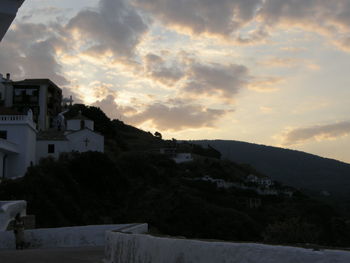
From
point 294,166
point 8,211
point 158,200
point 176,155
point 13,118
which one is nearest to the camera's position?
point 8,211

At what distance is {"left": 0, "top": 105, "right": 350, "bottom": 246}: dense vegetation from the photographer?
3928 centimetres

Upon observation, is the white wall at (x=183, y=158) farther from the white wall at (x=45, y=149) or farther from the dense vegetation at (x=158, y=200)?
the white wall at (x=45, y=149)

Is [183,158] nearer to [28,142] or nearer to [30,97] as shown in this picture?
[30,97]

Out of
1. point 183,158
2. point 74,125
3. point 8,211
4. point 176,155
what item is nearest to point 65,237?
point 8,211

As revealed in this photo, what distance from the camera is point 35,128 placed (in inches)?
1855

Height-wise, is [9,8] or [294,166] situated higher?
[294,166]

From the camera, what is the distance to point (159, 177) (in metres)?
70.7

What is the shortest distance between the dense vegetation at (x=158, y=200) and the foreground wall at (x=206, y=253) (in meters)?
17.7

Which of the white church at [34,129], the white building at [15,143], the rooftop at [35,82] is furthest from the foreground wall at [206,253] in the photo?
the rooftop at [35,82]

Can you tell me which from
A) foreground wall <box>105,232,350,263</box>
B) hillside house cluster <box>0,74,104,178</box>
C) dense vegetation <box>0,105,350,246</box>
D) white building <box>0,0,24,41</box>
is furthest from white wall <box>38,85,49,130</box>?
white building <box>0,0,24,41</box>

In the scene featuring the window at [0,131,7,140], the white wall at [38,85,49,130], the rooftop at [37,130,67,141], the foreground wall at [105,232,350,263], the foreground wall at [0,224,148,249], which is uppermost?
the white wall at [38,85,49,130]

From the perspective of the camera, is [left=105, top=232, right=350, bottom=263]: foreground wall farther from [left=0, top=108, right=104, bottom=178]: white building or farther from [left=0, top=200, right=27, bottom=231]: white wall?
[left=0, top=108, right=104, bottom=178]: white building

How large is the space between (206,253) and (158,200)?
182ft

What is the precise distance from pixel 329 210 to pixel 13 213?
62.0 meters
